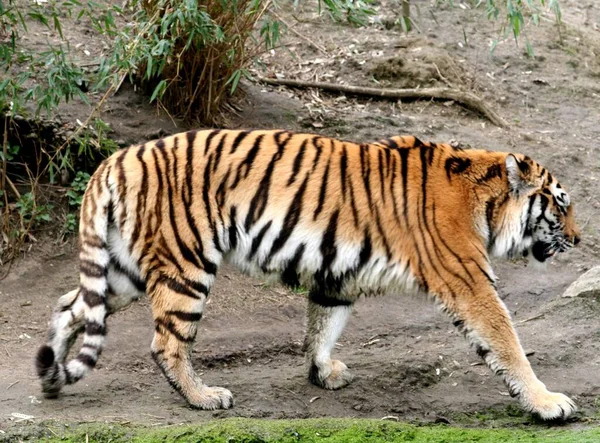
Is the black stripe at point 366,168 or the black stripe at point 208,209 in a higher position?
the black stripe at point 366,168

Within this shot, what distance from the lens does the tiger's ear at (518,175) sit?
18.4 feet

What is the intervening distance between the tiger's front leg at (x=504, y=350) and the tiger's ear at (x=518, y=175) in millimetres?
672

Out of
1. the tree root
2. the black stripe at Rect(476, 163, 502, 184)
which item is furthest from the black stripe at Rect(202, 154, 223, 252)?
the tree root

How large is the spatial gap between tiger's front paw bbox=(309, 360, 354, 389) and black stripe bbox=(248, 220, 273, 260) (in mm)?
912

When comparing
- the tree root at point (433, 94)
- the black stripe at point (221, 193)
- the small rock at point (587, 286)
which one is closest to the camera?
the black stripe at point (221, 193)

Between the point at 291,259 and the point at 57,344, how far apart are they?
59.2 inches

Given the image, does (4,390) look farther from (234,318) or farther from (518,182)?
(518,182)

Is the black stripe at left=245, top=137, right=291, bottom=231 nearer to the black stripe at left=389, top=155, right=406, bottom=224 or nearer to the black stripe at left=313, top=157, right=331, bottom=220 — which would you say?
the black stripe at left=313, top=157, right=331, bottom=220

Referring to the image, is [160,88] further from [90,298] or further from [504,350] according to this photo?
[504,350]

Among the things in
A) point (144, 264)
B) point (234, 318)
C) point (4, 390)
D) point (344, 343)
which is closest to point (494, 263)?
point (344, 343)

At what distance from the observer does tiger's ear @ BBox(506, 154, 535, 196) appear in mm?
5621

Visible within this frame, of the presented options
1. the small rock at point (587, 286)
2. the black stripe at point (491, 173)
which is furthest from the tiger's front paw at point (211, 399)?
the small rock at point (587, 286)

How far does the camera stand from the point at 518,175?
5645mm

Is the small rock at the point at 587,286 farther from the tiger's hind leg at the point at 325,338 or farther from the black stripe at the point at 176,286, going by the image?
the black stripe at the point at 176,286
